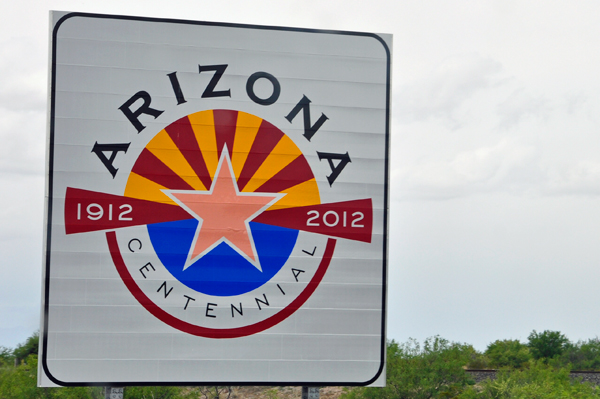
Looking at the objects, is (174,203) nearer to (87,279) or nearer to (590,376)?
(87,279)

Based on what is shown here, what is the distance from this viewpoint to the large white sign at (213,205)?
841cm

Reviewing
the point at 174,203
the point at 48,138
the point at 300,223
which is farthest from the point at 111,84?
the point at 300,223

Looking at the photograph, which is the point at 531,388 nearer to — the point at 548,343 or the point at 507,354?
the point at 507,354

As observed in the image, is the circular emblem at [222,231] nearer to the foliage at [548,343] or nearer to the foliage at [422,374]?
the foliage at [422,374]

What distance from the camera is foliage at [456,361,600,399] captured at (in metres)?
15.9

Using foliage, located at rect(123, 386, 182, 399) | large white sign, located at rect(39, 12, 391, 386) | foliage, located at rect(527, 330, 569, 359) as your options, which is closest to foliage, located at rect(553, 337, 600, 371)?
foliage, located at rect(527, 330, 569, 359)

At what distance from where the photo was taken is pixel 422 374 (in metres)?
18.9

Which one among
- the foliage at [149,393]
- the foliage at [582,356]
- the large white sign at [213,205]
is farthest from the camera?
the foliage at [582,356]

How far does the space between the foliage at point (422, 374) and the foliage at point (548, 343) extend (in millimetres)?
13846

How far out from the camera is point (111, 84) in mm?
8531

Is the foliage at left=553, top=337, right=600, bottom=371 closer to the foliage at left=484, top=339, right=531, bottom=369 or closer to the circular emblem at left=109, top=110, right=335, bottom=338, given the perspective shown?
the foliage at left=484, top=339, right=531, bottom=369

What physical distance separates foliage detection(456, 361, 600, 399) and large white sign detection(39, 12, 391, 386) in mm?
8894

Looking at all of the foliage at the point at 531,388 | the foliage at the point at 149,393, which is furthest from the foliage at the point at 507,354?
the foliage at the point at 149,393

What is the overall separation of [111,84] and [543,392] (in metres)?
13.1
